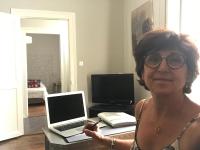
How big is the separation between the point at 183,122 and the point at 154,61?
231 mm

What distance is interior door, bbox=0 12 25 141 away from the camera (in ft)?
12.8

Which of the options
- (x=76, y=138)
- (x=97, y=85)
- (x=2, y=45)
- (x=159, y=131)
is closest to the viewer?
(x=159, y=131)

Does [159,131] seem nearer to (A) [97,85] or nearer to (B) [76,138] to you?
(B) [76,138]

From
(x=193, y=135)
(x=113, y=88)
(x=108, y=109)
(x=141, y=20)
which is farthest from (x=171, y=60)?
(x=113, y=88)

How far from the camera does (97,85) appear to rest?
14.4 feet

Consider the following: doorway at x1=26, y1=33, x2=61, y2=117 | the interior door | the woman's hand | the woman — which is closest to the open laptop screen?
the woman's hand

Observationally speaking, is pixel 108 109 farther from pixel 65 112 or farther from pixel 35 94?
pixel 35 94

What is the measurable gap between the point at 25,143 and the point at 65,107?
2.17 meters

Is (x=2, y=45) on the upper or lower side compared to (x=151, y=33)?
upper

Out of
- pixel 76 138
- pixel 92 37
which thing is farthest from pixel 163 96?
pixel 92 37

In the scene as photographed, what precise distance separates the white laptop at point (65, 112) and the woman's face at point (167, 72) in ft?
3.59

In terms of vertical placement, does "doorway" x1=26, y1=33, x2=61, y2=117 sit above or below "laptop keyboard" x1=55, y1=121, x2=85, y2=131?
above

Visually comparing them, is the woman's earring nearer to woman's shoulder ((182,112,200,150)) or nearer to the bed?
woman's shoulder ((182,112,200,150))

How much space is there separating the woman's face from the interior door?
3.50 m
